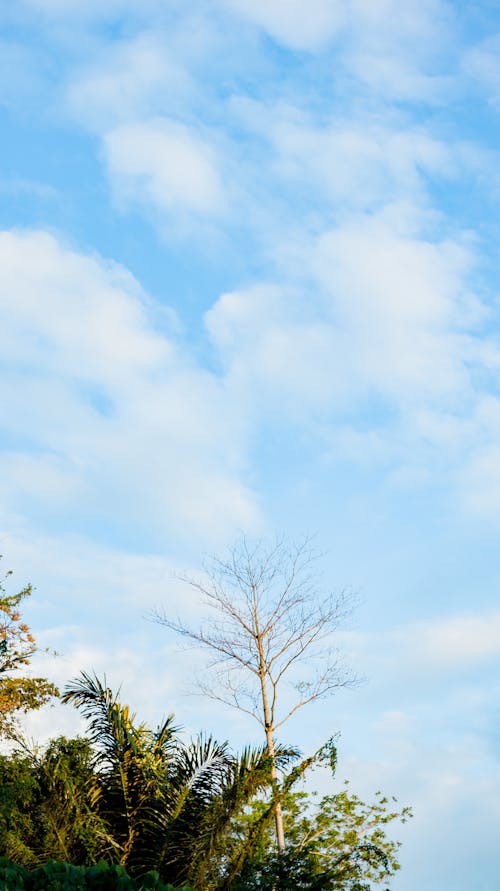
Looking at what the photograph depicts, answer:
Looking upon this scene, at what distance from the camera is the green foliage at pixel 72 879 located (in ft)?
22.5

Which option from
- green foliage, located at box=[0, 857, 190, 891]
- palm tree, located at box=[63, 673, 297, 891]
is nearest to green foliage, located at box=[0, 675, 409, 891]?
palm tree, located at box=[63, 673, 297, 891]

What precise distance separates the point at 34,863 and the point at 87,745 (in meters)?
4.11

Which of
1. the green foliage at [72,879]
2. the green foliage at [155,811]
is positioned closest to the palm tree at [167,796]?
the green foliage at [155,811]

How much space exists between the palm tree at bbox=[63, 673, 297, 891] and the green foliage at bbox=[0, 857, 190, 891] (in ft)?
21.4

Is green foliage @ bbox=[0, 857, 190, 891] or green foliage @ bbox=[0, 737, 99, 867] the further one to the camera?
green foliage @ bbox=[0, 737, 99, 867]

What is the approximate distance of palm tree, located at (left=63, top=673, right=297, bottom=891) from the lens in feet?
44.3

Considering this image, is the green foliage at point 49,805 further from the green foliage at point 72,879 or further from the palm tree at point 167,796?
the green foliage at point 72,879

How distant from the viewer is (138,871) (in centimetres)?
1432

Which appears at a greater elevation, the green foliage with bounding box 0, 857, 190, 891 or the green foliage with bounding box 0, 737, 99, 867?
the green foliage with bounding box 0, 737, 99, 867

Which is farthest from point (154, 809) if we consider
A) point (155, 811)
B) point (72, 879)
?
point (72, 879)

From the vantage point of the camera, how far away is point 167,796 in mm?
14477

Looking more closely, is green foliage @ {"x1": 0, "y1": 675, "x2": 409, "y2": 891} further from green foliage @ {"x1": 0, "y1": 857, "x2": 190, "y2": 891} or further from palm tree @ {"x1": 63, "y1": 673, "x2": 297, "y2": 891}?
green foliage @ {"x1": 0, "y1": 857, "x2": 190, "y2": 891}

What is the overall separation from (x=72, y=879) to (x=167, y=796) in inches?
308

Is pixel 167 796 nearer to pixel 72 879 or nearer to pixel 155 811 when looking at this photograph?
pixel 155 811
